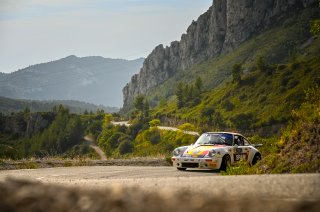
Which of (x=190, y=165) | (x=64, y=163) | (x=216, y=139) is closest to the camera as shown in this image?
(x=190, y=165)

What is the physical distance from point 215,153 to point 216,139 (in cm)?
142

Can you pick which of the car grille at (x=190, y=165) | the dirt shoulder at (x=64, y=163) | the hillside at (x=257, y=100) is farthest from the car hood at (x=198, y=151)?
the hillside at (x=257, y=100)

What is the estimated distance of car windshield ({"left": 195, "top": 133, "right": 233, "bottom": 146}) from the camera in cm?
1721

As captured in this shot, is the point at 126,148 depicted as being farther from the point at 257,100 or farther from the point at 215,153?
the point at 215,153

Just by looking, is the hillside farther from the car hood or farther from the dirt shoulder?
the car hood

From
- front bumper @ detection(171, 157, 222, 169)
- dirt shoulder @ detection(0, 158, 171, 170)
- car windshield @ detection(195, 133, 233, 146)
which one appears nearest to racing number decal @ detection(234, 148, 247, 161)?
car windshield @ detection(195, 133, 233, 146)

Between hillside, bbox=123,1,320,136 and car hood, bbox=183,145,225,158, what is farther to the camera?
hillside, bbox=123,1,320,136

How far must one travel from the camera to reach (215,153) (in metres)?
16.1

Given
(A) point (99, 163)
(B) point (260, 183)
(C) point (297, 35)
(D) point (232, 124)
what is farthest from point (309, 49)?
(B) point (260, 183)

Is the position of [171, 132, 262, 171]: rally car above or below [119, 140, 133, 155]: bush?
above

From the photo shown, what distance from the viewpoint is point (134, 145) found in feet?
400

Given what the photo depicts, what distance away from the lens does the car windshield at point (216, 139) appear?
17209 mm

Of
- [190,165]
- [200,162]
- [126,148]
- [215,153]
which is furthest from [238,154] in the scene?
[126,148]

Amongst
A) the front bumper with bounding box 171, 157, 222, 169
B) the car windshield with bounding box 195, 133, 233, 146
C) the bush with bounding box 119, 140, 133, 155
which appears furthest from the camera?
the bush with bounding box 119, 140, 133, 155
